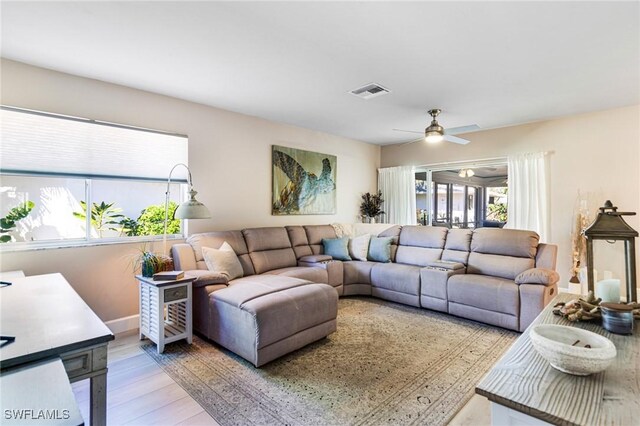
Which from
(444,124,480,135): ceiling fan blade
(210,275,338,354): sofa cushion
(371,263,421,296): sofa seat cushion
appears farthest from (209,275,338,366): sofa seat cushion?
(444,124,480,135): ceiling fan blade

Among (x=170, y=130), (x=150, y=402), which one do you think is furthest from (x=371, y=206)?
(x=150, y=402)

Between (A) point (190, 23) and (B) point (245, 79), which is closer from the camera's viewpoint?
(A) point (190, 23)

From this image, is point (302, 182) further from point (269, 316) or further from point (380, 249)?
point (269, 316)

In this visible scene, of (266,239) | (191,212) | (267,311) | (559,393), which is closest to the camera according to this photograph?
(559,393)

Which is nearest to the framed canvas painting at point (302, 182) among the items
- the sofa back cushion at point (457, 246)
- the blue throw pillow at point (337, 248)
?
the blue throw pillow at point (337, 248)

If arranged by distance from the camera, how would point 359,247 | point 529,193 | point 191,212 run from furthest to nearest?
1. point 359,247
2. point 529,193
3. point 191,212

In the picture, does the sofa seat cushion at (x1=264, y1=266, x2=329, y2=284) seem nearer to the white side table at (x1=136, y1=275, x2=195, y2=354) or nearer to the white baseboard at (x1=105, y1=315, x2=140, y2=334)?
the white side table at (x1=136, y1=275, x2=195, y2=354)

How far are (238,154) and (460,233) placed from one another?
3.25 m

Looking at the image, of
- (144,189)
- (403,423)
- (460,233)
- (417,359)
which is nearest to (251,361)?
(403,423)

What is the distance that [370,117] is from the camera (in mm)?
4383

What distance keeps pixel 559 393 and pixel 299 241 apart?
12.4ft

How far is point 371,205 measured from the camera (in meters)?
6.21

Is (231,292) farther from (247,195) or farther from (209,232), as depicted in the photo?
(247,195)

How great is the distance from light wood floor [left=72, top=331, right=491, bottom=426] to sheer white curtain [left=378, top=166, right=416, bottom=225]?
417 cm
